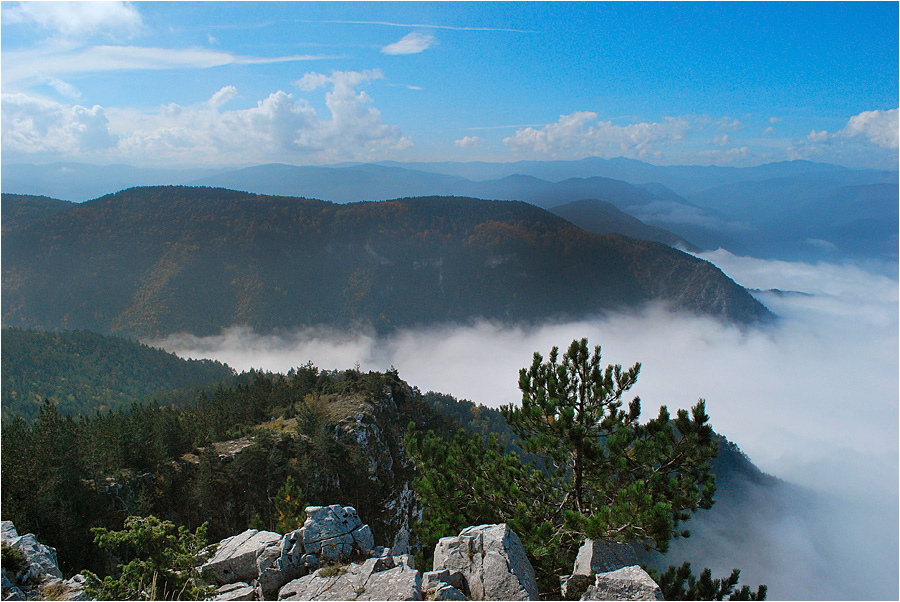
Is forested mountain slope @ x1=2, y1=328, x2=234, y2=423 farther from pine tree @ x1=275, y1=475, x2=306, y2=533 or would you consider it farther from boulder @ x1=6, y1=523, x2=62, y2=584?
boulder @ x1=6, y1=523, x2=62, y2=584

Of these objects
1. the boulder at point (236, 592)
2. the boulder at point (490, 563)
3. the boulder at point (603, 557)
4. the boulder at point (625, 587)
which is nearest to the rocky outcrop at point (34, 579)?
the boulder at point (236, 592)

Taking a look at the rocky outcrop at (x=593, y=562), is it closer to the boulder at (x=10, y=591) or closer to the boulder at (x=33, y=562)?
the boulder at (x=10, y=591)

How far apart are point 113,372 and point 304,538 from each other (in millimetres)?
145258

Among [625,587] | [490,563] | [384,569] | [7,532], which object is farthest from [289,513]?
[625,587]

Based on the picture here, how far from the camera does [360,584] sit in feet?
39.8

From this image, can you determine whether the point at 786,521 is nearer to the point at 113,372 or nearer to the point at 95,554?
the point at 95,554

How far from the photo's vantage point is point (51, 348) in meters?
126

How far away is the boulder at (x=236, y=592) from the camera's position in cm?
1315

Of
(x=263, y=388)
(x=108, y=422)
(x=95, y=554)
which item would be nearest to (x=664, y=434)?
(x=95, y=554)

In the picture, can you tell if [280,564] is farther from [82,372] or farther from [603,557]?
[82,372]

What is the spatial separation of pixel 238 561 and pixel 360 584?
4.90 meters

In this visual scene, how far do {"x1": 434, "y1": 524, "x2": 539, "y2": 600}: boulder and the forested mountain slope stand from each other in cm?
11508

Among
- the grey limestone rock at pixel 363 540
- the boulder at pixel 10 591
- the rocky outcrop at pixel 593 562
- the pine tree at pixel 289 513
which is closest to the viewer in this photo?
the rocky outcrop at pixel 593 562

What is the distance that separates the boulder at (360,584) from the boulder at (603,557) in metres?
4.11
